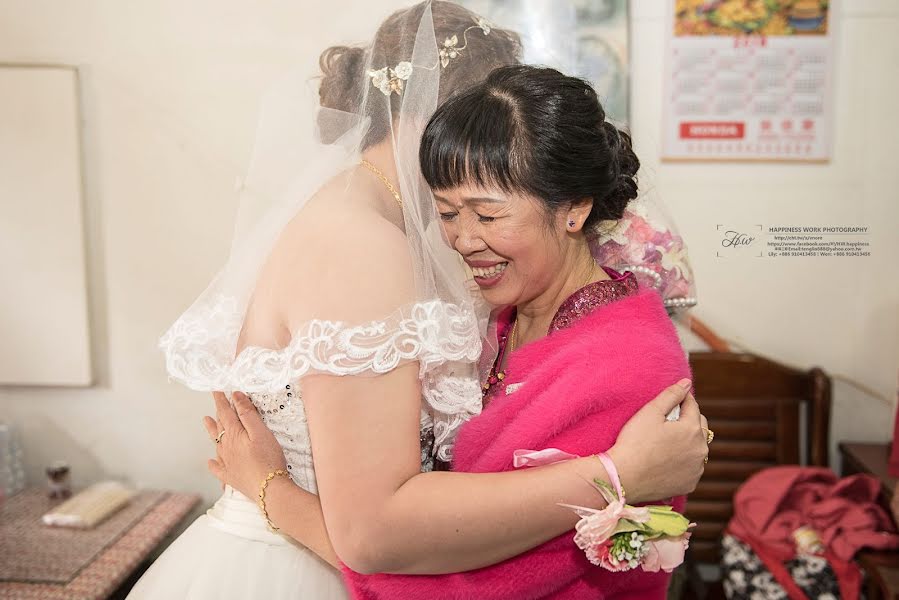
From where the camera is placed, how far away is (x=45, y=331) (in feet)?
7.84

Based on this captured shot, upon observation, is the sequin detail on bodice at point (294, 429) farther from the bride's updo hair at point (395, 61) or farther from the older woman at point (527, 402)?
the bride's updo hair at point (395, 61)

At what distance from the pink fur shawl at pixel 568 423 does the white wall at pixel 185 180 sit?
1067 mm

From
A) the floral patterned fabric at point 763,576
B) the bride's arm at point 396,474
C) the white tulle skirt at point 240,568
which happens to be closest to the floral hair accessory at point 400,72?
the bride's arm at point 396,474

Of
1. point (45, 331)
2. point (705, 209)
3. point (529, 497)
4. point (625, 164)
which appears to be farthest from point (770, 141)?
point (45, 331)

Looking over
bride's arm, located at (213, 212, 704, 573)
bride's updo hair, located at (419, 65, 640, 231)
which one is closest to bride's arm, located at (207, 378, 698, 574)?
bride's arm, located at (213, 212, 704, 573)

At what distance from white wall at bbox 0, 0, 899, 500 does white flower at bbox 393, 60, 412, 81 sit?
1.18 metres

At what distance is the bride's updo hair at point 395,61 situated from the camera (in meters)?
1.09

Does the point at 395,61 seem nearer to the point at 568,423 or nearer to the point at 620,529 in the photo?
the point at 568,423

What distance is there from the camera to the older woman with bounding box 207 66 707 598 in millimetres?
910

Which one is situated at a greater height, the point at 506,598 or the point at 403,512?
the point at 403,512

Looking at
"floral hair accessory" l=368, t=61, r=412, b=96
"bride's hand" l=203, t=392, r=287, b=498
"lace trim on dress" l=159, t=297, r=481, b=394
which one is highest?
"floral hair accessory" l=368, t=61, r=412, b=96

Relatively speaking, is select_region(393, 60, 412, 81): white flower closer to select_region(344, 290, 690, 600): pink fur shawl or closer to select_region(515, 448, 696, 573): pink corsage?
select_region(344, 290, 690, 600): pink fur shawl

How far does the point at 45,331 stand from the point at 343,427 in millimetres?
1889

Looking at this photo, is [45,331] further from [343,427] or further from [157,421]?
[343,427]
